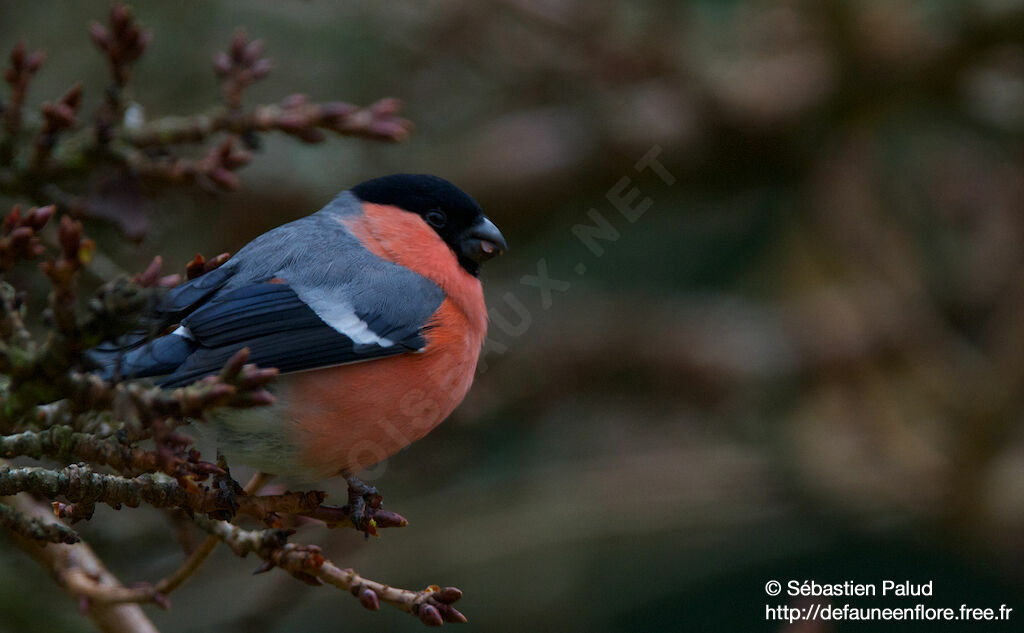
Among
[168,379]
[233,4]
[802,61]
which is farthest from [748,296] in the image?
[168,379]

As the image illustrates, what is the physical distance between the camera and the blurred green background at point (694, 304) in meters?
4.41

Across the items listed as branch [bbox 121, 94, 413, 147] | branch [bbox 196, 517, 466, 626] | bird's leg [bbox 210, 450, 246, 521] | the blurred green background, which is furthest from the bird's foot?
the blurred green background

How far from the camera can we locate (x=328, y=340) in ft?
7.82

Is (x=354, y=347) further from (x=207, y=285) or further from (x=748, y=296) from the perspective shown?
(x=748, y=296)

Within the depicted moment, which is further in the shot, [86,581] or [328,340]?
[328,340]

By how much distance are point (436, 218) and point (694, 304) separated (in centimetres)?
271

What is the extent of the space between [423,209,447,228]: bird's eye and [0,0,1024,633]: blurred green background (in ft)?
4.13

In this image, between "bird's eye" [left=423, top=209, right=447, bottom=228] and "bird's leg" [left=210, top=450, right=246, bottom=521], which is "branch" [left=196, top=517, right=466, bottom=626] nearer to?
"bird's leg" [left=210, top=450, right=246, bottom=521]

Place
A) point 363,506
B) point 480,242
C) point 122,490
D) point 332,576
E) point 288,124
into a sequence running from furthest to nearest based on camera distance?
point 480,242 → point 288,124 → point 363,506 → point 332,576 → point 122,490

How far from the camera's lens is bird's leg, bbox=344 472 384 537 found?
1.92 m

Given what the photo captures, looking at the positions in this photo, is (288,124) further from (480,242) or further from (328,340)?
(480,242)

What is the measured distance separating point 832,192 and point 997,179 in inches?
29.2

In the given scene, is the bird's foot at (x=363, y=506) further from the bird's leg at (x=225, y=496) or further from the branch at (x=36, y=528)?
the branch at (x=36, y=528)

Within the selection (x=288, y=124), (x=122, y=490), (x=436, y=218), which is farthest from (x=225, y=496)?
(x=436, y=218)
